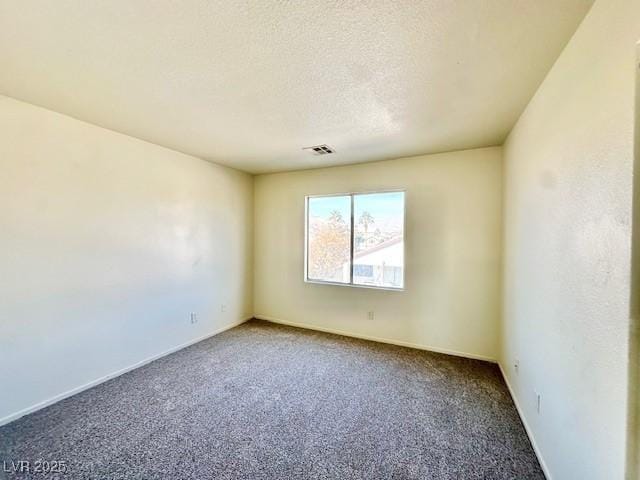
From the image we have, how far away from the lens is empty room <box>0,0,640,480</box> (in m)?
1.21

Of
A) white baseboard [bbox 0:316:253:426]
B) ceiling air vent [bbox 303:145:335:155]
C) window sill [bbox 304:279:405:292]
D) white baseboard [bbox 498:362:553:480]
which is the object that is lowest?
white baseboard [bbox 0:316:253:426]

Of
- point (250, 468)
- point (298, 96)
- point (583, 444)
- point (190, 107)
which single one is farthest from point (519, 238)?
point (190, 107)

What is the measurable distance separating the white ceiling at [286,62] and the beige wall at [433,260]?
0.71m

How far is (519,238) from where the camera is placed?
7.44ft

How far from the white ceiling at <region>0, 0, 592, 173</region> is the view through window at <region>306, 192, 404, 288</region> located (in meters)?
1.25

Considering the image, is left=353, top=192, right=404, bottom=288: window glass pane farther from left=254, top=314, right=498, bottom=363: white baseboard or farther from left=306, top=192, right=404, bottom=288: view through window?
left=254, top=314, right=498, bottom=363: white baseboard

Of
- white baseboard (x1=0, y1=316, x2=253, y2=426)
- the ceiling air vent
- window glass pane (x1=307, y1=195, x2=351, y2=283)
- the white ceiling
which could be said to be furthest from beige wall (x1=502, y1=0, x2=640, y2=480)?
white baseboard (x1=0, y1=316, x2=253, y2=426)

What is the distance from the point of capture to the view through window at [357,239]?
3596mm

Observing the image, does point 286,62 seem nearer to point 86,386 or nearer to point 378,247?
point 378,247

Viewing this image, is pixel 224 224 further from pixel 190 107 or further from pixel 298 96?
pixel 298 96

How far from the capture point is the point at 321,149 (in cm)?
319

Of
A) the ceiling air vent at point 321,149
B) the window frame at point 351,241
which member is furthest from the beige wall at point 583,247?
the ceiling air vent at point 321,149

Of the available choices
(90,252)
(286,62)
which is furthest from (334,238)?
(90,252)

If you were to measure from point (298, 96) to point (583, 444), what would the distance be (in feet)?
8.11
